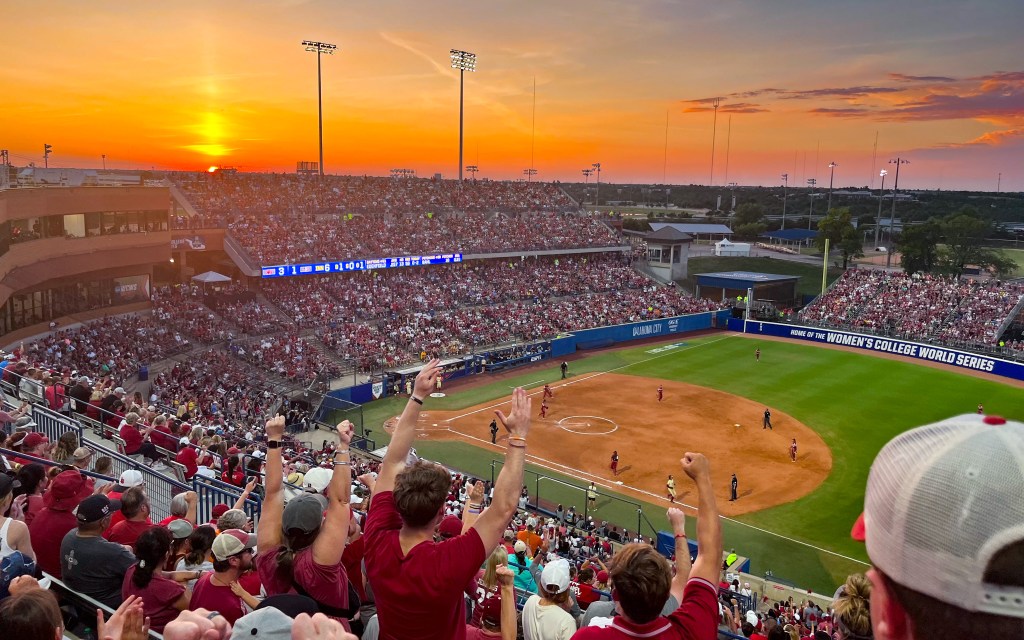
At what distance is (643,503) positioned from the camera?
27031mm

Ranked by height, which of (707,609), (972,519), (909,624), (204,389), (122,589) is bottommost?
(204,389)

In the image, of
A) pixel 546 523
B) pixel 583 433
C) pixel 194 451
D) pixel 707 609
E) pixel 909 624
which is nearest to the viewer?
pixel 909 624

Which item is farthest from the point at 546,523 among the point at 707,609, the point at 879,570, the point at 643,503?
the point at 879,570

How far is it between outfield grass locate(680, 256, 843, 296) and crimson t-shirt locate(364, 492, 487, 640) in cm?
8264

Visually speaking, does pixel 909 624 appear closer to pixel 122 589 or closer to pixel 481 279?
pixel 122 589

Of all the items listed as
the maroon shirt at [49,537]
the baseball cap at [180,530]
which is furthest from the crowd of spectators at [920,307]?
the maroon shirt at [49,537]

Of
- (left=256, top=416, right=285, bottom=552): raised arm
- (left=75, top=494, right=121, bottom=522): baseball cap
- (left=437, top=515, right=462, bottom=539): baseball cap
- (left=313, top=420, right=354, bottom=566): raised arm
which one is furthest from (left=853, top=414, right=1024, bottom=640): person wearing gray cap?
(left=75, top=494, right=121, bottom=522): baseball cap

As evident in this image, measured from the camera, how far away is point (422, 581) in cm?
380

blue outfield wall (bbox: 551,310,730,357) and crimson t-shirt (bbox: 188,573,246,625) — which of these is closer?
crimson t-shirt (bbox: 188,573,246,625)

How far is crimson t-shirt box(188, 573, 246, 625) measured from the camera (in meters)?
5.61

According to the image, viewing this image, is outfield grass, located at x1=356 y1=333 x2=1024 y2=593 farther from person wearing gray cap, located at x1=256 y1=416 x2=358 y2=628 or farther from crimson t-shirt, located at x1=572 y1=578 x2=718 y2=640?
crimson t-shirt, located at x1=572 y1=578 x2=718 y2=640

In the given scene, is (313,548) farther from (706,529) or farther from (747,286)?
(747,286)

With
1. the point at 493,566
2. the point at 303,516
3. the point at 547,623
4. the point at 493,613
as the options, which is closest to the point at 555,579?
the point at 547,623

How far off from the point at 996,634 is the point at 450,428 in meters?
33.8
